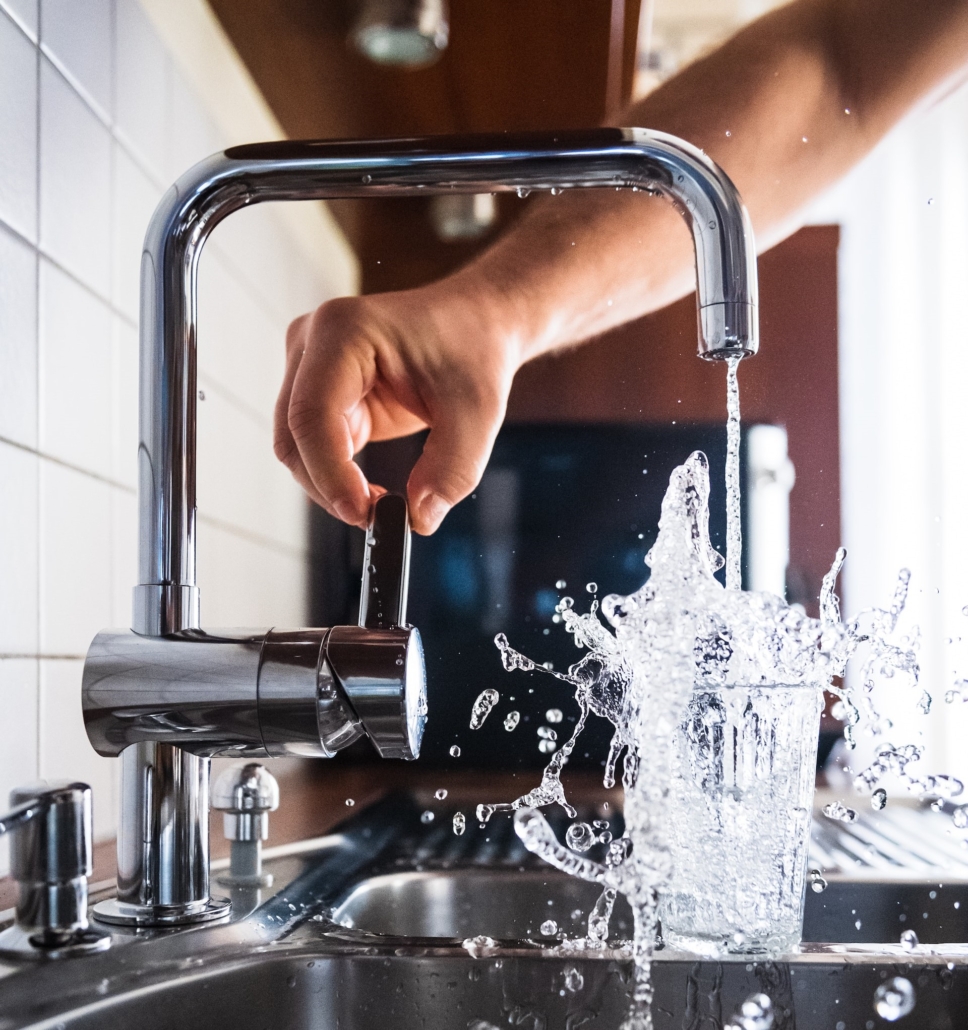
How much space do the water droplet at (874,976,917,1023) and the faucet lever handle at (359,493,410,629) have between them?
279mm

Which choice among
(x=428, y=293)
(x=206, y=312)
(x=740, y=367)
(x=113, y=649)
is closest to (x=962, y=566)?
(x=740, y=367)

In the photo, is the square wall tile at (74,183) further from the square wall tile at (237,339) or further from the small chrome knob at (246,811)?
the small chrome knob at (246,811)

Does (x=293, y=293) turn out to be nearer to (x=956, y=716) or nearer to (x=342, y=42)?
(x=342, y=42)

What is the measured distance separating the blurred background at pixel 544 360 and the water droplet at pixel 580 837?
15 centimetres

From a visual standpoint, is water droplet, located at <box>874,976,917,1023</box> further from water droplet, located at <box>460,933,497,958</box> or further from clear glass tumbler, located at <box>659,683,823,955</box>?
water droplet, located at <box>460,933,497,958</box>

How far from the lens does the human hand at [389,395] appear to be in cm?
65

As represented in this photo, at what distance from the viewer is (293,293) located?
3.30ft

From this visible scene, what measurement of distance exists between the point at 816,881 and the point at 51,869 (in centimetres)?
50

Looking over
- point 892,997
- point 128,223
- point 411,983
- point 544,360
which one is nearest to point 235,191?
point 128,223

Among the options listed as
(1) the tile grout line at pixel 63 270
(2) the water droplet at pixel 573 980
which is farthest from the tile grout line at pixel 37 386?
(2) the water droplet at pixel 573 980

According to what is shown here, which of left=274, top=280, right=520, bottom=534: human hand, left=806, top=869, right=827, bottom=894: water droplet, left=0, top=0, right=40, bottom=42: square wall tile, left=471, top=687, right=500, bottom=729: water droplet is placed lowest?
left=806, top=869, right=827, bottom=894: water droplet

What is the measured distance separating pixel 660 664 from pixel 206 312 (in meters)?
0.52

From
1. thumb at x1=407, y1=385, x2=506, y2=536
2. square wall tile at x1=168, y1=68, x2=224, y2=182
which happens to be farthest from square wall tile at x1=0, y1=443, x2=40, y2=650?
square wall tile at x1=168, y1=68, x2=224, y2=182

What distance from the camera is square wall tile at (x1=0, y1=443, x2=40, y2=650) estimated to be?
60 centimetres
